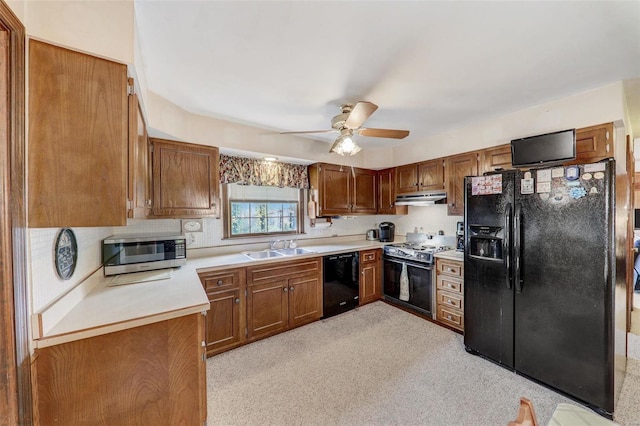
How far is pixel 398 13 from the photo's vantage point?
1.33m

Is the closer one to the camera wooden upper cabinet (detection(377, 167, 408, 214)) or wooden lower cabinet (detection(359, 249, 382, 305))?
wooden lower cabinet (detection(359, 249, 382, 305))

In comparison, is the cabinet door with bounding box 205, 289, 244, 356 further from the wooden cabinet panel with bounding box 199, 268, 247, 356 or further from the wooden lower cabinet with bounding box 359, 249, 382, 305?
the wooden lower cabinet with bounding box 359, 249, 382, 305

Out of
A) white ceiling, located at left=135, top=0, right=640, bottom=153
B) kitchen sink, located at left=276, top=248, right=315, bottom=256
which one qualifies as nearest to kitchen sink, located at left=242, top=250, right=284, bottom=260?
kitchen sink, located at left=276, top=248, right=315, bottom=256

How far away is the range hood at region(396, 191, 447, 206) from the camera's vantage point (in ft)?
11.1

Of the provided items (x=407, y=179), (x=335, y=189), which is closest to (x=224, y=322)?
(x=335, y=189)

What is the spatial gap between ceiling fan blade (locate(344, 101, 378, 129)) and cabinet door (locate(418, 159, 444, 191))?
171 cm

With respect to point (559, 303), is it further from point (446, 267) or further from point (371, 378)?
point (371, 378)

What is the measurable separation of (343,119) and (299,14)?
3.49 feet

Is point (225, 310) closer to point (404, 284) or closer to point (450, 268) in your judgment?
point (404, 284)

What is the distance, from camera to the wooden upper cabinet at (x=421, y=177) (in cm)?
340

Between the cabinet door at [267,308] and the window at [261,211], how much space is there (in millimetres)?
837

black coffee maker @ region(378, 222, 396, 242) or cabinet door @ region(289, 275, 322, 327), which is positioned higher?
black coffee maker @ region(378, 222, 396, 242)

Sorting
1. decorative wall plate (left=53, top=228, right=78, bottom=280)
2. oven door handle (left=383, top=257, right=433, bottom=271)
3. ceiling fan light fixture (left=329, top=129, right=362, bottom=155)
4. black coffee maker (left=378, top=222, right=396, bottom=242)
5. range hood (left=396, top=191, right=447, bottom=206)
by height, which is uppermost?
ceiling fan light fixture (left=329, top=129, right=362, bottom=155)

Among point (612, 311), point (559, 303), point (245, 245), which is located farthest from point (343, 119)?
point (612, 311)
